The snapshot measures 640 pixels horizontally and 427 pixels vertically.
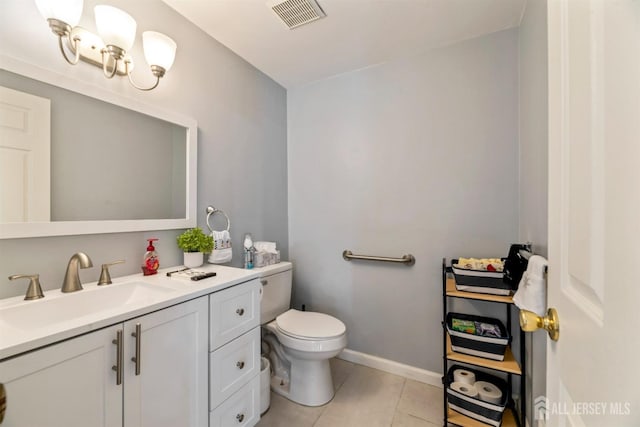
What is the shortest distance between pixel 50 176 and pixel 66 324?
65 centimetres

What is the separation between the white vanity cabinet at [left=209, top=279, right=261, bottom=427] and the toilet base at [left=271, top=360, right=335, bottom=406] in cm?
37

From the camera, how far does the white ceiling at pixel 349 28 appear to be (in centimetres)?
141

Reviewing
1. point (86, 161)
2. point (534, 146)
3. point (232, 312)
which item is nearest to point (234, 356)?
point (232, 312)

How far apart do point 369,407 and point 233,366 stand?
37.3 inches

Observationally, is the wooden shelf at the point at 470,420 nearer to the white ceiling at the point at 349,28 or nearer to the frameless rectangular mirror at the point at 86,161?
the frameless rectangular mirror at the point at 86,161

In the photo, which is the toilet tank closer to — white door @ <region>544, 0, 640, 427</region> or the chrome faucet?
the chrome faucet

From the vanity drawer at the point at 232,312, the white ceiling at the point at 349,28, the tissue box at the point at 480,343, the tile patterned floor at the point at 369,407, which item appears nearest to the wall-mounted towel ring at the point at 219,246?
the vanity drawer at the point at 232,312

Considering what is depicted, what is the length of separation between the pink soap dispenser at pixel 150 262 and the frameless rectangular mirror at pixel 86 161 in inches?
4.5

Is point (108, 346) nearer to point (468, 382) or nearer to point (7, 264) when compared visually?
point (7, 264)

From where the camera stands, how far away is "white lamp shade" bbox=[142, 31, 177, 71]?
122 cm

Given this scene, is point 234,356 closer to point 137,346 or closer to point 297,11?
point 137,346

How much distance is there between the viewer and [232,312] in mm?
1163

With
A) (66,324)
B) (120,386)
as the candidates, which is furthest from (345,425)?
(66,324)

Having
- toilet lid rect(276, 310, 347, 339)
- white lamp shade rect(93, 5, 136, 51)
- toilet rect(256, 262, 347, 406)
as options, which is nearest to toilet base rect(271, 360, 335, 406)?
toilet rect(256, 262, 347, 406)
